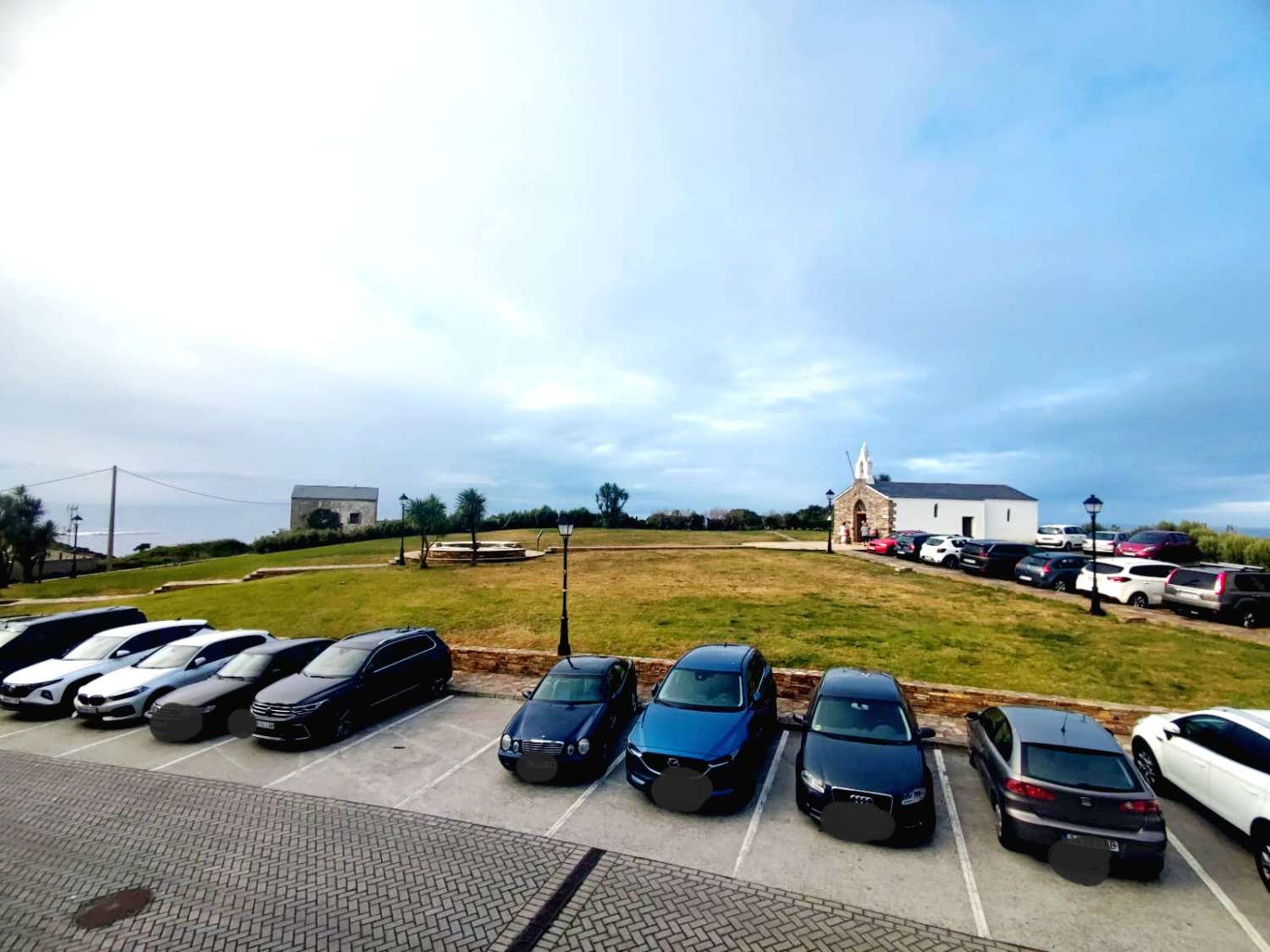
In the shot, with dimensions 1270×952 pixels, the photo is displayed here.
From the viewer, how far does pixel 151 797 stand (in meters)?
8.92

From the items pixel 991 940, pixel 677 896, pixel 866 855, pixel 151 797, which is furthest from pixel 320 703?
pixel 991 940

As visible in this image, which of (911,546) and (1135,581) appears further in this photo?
(911,546)

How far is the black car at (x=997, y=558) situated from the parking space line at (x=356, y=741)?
24525mm

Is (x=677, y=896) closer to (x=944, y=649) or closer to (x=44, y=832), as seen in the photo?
(x=44, y=832)

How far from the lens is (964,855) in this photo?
7.27 metres

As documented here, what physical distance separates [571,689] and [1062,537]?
147ft

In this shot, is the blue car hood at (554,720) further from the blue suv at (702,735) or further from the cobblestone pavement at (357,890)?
the cobblestone pavement at (357,890)

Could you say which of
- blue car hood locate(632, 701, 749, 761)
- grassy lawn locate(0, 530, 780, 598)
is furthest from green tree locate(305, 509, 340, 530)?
blue car hood locate(632, 701, 749, 761)

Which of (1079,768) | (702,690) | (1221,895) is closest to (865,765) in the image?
(1079,768)

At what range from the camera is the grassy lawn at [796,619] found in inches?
535

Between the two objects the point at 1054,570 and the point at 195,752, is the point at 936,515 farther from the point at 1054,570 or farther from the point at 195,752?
the point at 195,752

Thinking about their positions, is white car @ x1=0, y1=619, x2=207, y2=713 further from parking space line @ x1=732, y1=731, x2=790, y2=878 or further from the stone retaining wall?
parking space line @ x1=732, y1=731, x2=790, y2=878

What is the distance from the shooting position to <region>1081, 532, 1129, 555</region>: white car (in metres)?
34.5

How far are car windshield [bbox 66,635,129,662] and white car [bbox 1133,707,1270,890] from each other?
69.4 feet
